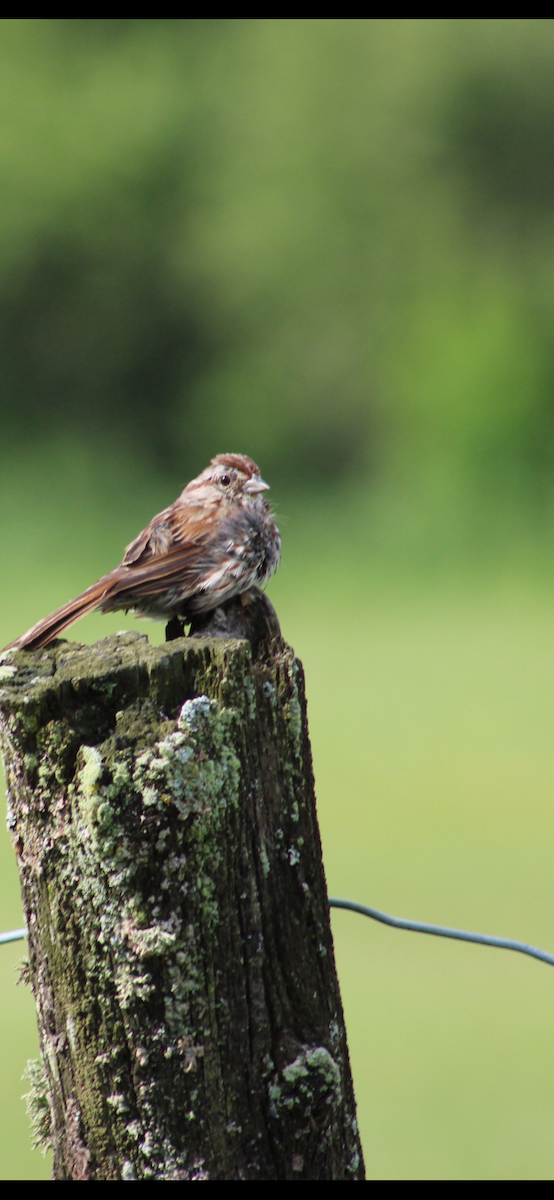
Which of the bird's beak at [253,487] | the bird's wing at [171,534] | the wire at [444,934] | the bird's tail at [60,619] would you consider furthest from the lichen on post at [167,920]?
the bird's beak at [253,487]

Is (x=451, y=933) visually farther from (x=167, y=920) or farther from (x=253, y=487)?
(x=253, y=487)

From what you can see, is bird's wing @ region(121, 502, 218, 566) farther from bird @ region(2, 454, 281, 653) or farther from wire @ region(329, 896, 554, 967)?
wire @ region(329, 896, 554, 967)

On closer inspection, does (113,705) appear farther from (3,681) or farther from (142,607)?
(142,607)

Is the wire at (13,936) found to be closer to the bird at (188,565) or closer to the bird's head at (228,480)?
the bird at (188,565)

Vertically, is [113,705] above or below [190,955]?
above

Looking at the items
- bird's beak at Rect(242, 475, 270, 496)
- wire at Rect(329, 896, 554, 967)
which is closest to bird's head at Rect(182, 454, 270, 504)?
bird's beak at Rect(242, 475, 270, 496)

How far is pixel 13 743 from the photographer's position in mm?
896

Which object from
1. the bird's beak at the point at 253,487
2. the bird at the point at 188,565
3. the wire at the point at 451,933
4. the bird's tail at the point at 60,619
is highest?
the bird's beak at the point at 253,487

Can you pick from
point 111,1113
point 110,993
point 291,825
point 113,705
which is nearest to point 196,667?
point 113,705

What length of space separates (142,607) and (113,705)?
47 cm

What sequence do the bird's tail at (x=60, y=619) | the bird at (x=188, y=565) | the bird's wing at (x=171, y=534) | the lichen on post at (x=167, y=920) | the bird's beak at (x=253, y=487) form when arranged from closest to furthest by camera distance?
the lichen on post at (x=167, y=920) → the bird's tail at (x=60, y=619) → the bird at (x=188, y=565) → the bird's wing at (x=171, y=534) → the bird's beak at (x=253, y=487)

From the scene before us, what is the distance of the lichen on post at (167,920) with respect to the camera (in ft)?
2.83

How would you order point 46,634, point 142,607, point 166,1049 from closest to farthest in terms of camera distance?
point 166,1049 → point 46,634 → point 142,607

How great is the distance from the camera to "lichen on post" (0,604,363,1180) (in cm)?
86
